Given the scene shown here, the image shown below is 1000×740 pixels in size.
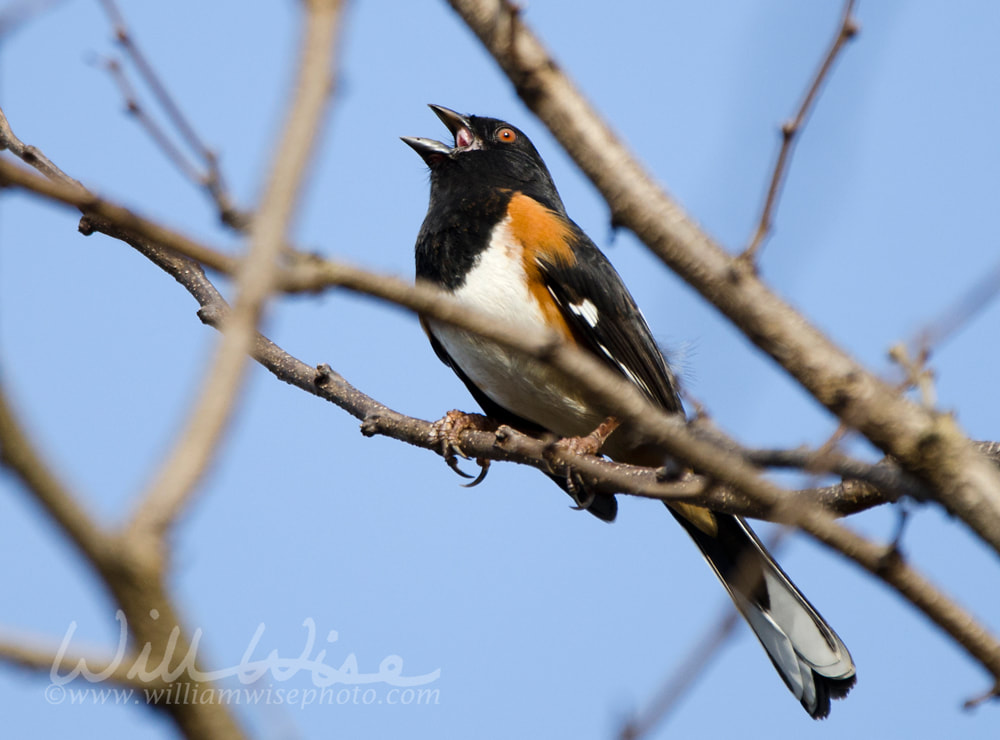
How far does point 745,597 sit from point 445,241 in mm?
1978

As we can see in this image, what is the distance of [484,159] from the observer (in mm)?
4797

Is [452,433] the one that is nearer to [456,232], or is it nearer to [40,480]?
[456,232]

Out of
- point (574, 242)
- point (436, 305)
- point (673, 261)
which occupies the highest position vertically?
Answer: point (574, 242)

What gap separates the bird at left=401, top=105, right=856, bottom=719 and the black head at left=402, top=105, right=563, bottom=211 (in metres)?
0.13

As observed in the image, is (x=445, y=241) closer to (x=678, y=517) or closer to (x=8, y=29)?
(x=678, y=517)

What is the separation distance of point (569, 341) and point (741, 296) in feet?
8.40

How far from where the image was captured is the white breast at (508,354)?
3977mm

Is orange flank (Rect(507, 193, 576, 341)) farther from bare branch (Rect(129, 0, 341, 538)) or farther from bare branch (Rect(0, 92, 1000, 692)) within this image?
bare branch (Rect(129, 0, 341, 538))

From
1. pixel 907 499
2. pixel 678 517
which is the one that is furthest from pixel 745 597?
pixel 907 499

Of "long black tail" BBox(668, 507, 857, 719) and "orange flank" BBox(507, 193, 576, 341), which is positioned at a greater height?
"orange flank" BBox(507, 193, 576, 341)

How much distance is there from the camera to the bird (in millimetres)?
3859

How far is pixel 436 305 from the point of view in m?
1.23

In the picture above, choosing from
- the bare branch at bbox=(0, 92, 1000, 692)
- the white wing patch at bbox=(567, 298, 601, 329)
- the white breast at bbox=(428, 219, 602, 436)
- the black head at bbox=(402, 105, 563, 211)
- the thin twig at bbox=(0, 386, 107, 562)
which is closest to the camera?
the thin twig at bbox=(0, 386, 107, 562)

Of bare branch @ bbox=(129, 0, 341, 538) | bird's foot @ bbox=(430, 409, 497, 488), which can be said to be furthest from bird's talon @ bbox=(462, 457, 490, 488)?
bare branch @ bbox=(129, 0, 341, 538)
